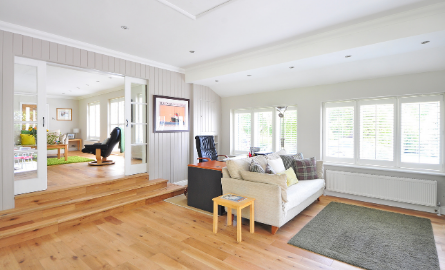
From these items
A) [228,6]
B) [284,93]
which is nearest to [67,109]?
[284,93]

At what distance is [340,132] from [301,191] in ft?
6.50

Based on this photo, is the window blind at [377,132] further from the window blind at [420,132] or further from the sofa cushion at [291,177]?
the sofa cushion at [291,177]

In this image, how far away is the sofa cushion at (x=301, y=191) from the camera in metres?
3.11

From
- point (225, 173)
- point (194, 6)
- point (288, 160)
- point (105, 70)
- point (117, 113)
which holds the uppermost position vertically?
point (194, 6)

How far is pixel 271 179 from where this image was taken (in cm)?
301

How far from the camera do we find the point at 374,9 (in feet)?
8.79

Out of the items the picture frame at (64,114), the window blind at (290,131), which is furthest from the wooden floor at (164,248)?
the picture frame at (64,114)

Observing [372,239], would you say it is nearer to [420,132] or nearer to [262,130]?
[420,132]

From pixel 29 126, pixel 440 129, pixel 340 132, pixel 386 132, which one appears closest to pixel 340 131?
pixel 340 132

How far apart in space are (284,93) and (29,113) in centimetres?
464

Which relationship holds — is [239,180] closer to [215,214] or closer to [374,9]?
[215,214]

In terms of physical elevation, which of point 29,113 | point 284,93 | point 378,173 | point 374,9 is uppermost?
point 374,9

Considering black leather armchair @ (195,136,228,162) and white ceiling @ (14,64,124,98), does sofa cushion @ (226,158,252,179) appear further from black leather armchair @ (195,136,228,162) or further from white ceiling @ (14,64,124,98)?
white ceiling @ (14,64,124,98)

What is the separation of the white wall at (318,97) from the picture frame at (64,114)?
722 cm
